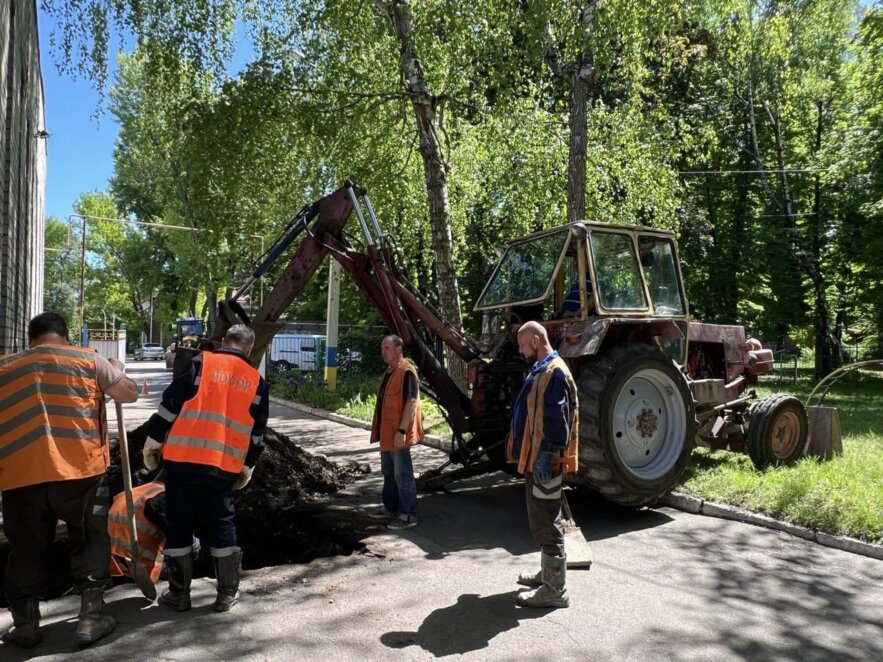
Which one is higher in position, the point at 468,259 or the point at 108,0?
the point at 108,0

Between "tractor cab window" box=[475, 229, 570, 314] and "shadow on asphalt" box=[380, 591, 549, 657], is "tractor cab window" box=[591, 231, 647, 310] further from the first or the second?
"shadow on asphalt" box=[380, 591, 549, 657]

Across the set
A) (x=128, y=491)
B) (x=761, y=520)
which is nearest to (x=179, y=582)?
(x=128, y=491)

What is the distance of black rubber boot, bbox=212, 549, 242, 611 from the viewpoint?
4070 mm

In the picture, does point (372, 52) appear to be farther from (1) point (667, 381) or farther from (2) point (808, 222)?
(2) point (808, 222)

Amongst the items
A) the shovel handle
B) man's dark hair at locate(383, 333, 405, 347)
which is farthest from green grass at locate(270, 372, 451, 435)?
the shovel handle

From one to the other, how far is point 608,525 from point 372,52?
31.3ft

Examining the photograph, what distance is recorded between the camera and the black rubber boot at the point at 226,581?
160 inches

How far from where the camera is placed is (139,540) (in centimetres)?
441

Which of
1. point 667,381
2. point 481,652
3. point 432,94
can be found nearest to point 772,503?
point 667,381

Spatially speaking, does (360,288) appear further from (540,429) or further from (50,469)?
(50,469)

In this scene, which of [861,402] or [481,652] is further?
[861,402]

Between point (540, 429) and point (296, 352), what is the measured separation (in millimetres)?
21386

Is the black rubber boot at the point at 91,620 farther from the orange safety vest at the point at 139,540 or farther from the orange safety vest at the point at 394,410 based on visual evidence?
the orange safety vest at the point at 394,410

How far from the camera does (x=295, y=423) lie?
44.3 ft
